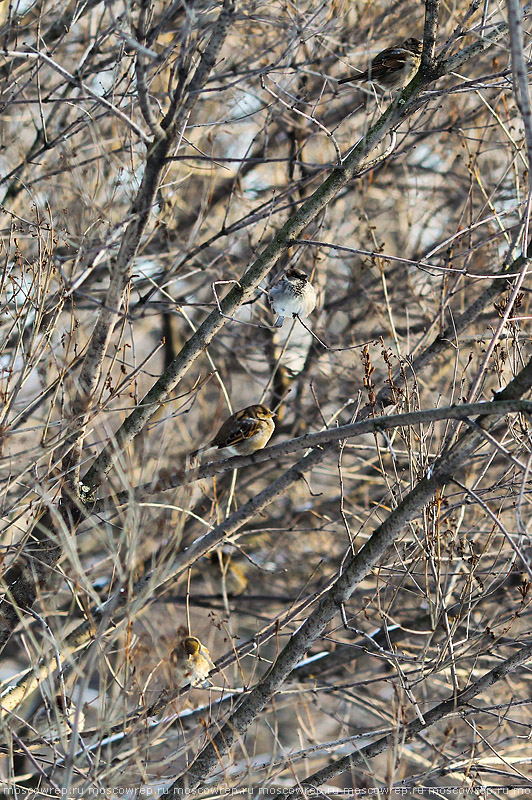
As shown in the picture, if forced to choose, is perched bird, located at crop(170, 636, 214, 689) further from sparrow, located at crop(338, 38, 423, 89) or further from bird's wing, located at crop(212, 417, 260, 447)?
sparrow, located at crop(338, 38, 423, 89)

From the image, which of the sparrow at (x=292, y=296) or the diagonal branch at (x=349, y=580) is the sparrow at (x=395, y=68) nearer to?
the sparrow at (x=292, y=296)

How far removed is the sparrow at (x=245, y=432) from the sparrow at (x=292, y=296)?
2.79ft

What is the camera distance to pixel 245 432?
5.05 m

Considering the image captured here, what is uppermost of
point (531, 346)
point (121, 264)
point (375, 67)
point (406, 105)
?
point (375, 67)

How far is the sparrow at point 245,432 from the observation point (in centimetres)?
505

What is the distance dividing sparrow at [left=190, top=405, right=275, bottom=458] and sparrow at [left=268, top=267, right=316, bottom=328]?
0.85 m

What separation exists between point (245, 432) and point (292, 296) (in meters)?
1.19

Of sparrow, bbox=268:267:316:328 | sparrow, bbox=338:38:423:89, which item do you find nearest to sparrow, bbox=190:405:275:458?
sparrow, bbox=268:267:316:328

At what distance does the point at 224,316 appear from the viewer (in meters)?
4.35

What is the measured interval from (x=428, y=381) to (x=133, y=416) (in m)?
5.41

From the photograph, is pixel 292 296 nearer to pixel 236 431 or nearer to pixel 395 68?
pixel 236 431

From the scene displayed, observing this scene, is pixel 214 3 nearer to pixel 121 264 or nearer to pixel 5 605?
pixel 121 264

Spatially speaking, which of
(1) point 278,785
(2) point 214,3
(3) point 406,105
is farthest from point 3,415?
(1) point 278,785

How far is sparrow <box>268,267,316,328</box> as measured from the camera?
5.59 m
